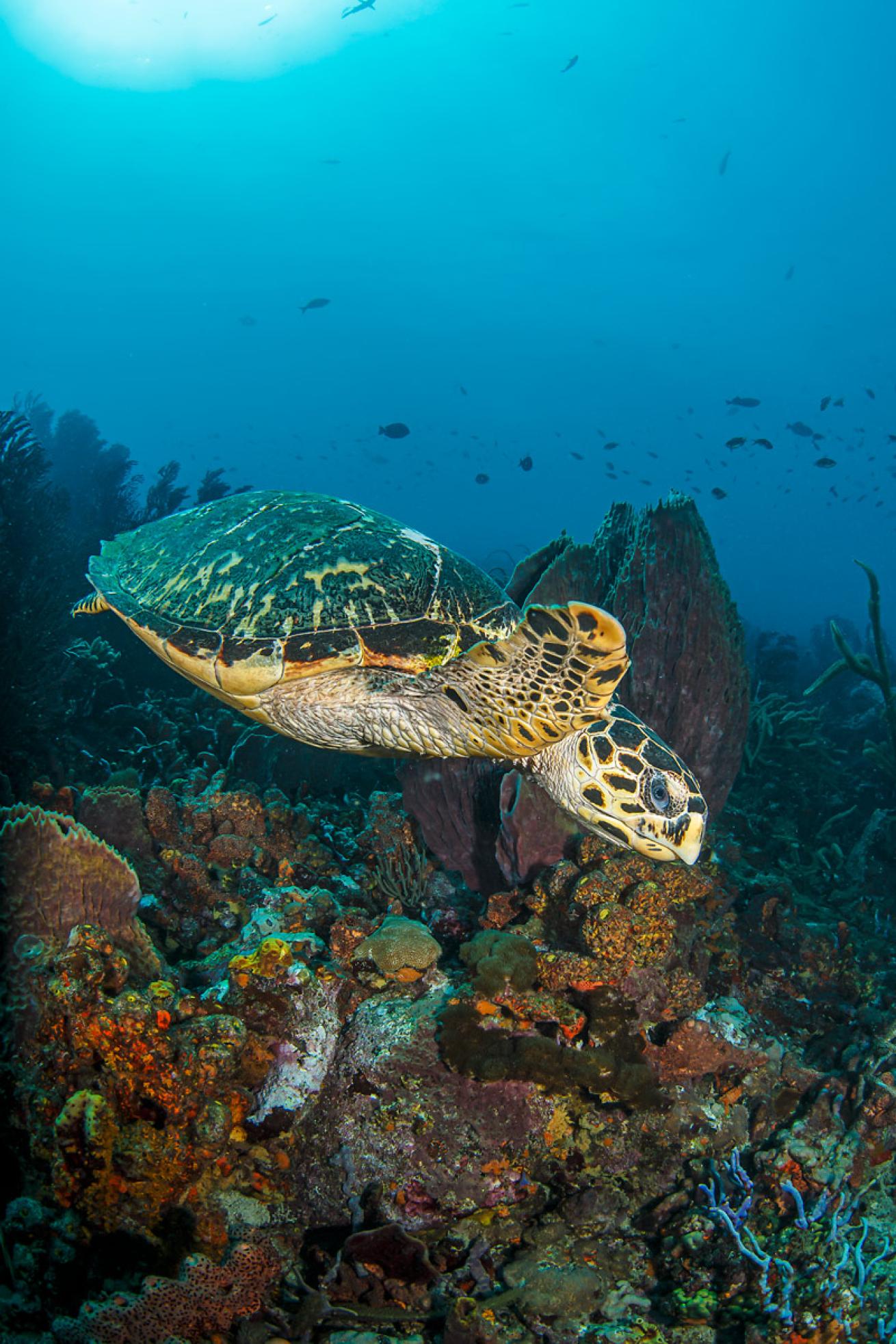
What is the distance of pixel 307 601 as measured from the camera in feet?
10.7

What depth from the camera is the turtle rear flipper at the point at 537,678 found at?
242 centimetres

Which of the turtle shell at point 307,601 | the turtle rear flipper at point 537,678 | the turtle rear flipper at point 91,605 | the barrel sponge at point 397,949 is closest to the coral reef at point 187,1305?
the barrel sponge at point 397,949

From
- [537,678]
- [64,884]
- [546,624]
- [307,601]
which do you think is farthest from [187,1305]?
[307,601]

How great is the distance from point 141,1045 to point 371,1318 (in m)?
1.00

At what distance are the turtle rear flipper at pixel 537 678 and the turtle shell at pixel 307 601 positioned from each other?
10.0 inches

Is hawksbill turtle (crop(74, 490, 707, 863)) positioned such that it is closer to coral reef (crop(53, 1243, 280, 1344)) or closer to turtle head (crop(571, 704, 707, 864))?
turtle head (crop(571, 704, 707, 864))

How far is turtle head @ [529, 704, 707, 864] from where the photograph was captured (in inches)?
109

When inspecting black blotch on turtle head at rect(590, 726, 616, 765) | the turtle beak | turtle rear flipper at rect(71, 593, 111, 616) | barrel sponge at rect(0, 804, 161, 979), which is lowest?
the turtle beak

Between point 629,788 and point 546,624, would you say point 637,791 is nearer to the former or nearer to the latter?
point 629,788

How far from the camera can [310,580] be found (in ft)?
10.9

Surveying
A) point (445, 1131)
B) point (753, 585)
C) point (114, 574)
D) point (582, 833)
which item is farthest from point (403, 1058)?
point (753, 585)

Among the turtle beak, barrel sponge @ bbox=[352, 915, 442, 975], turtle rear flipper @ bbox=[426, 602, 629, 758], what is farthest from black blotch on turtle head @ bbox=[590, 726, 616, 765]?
barrel sponge @ bbox=[352, 915, 442, 975]

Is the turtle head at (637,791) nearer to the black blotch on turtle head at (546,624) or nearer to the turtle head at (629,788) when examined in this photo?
the turtle head at (629,788)

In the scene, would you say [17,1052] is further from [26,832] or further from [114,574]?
[114,574]
